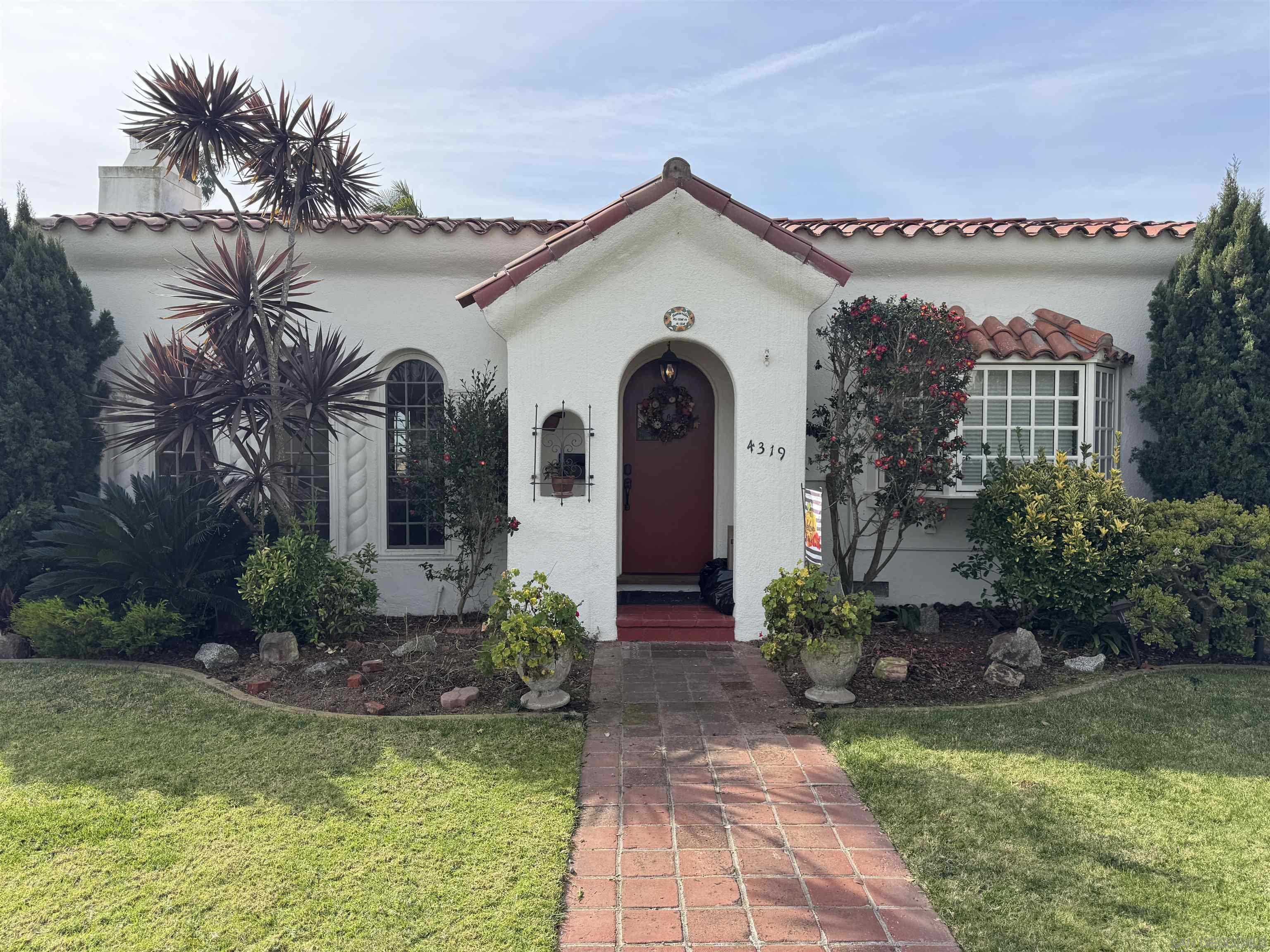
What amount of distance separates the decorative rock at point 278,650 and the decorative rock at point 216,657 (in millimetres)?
281


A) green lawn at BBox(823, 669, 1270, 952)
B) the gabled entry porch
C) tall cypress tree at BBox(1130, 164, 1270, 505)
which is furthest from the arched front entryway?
tall cypress tree at BBox(1130, 164, 1270, 505)

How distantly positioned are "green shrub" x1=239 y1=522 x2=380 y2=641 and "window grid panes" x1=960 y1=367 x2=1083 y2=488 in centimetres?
656

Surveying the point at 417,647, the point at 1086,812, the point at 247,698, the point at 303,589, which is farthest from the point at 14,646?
the point at 1086,812

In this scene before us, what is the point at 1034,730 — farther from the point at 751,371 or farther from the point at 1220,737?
the point at 751,371

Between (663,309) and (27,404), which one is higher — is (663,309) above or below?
above

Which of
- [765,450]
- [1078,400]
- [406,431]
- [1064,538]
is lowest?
[1064,538]

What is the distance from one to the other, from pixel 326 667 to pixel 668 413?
15.0ft

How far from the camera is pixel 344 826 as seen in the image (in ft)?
14.3

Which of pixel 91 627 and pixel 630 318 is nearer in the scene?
pixel 91 627

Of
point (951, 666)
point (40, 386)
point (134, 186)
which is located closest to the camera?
point (951, 666)

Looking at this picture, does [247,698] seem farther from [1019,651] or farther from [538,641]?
[1019,651]

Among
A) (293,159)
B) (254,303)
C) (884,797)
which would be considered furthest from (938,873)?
(293,159)

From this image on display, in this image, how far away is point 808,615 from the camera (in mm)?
6160

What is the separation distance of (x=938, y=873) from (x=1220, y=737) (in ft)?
10.3
